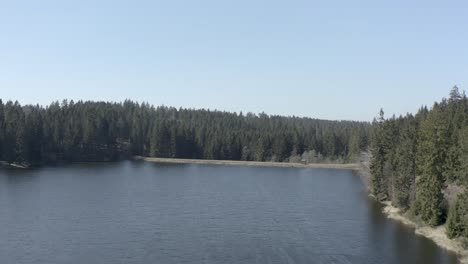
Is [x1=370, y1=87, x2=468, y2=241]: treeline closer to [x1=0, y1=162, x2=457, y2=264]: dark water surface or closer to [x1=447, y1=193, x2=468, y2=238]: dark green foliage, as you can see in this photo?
[x1=447, y1=193, x2=468, y2=238]: dark green foliage

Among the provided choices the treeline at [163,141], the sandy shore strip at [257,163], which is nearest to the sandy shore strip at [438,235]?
the sandy shore strip at [257,163]

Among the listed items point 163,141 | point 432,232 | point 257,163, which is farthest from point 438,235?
point 163,141

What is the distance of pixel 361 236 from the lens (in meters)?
61.9

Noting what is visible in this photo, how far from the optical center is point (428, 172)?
2446 inches

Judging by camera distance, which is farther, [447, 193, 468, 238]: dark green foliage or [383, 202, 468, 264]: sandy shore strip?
[383, 202, 468, 264]: sandy shore strip

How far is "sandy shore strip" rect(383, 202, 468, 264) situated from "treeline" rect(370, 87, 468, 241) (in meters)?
0.92

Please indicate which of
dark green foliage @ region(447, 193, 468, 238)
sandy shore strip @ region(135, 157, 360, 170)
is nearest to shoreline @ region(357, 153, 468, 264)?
dark green foliage @ region(447, 193, 468, 238)

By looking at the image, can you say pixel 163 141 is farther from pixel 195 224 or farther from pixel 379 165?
pixel 195 224

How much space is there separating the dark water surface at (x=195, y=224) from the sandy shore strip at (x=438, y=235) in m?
1.01

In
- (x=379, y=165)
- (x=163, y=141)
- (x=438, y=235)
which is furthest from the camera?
(x=163, y=141)

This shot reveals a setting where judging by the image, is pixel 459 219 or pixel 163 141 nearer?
pixel 459 219

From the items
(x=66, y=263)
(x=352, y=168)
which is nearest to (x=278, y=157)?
(x=352, y=168)

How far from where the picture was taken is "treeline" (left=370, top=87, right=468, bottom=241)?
54.2 metres

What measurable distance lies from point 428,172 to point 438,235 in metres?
7.72
